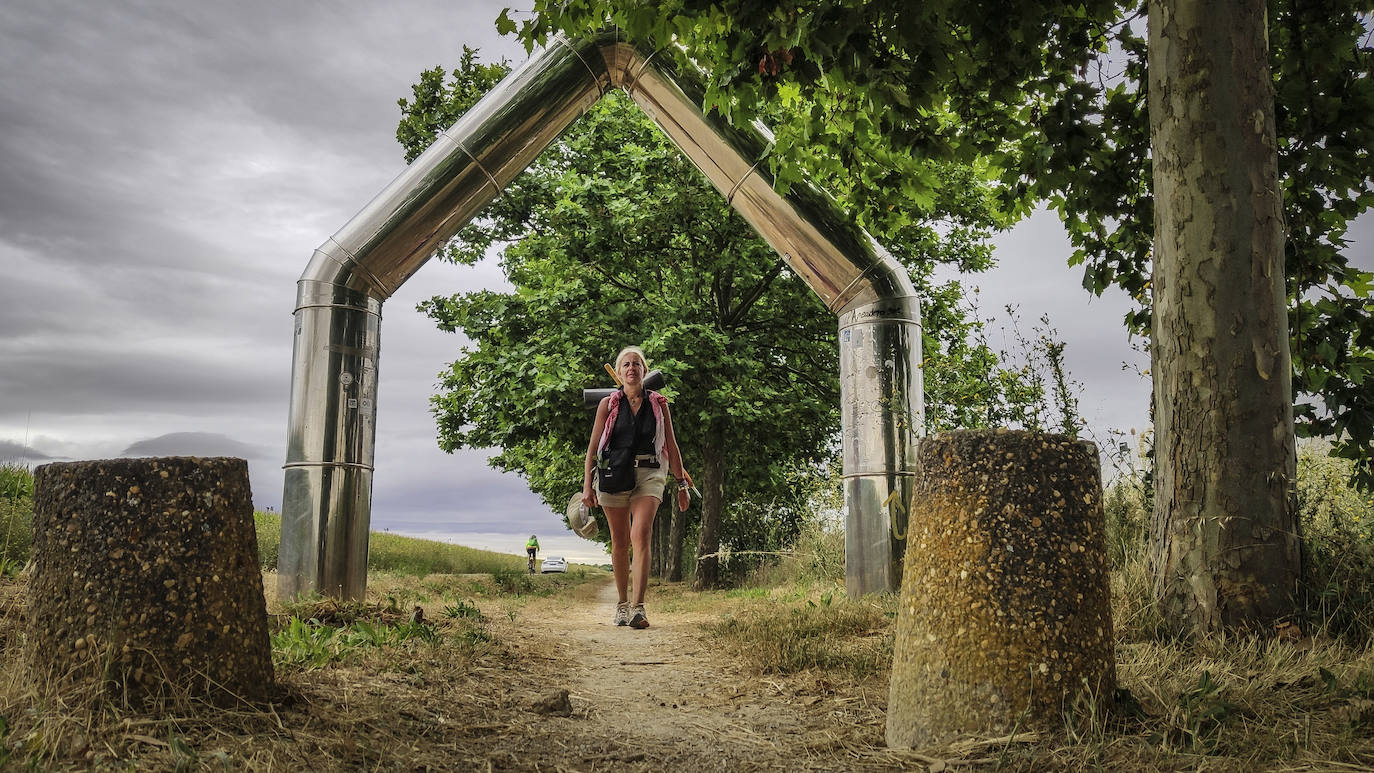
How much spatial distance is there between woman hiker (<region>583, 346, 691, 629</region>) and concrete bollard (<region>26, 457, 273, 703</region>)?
12.4 ft

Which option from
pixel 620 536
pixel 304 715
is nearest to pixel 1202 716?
pixel 304 715

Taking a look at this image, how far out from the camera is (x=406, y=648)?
179 inches

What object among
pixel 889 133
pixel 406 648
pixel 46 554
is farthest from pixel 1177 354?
pixel 46 554

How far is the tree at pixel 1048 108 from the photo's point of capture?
4914mm

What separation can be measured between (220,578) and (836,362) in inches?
500

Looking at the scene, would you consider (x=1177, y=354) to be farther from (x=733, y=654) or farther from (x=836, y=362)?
(x=836, y=362)

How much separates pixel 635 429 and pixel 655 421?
17cm

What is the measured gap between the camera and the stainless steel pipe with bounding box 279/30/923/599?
22.1 feet

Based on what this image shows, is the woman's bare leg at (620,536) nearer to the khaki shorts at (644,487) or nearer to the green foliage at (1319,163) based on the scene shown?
the khaki shorts at (644,487)

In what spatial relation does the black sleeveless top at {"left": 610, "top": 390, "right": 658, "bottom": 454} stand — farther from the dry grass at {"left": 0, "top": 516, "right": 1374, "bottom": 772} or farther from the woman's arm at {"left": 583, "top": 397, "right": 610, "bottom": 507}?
the dry grass at {"left": 0, "top": 516, "right": 1374, "bottom": 772}

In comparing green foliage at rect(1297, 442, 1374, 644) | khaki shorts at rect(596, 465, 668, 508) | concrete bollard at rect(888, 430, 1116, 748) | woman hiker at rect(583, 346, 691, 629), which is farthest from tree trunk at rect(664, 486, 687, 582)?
concrete bollard at rect(888, 430, 1116, 748)

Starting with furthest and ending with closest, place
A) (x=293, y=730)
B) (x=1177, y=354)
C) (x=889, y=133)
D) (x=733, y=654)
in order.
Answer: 1. (x=889, y=133)
2. (x=733, y=654)
3. (x=1177, y=354)
4. (x=293, y=730)

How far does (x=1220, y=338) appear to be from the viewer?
4191mm

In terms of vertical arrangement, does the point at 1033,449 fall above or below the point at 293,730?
above
